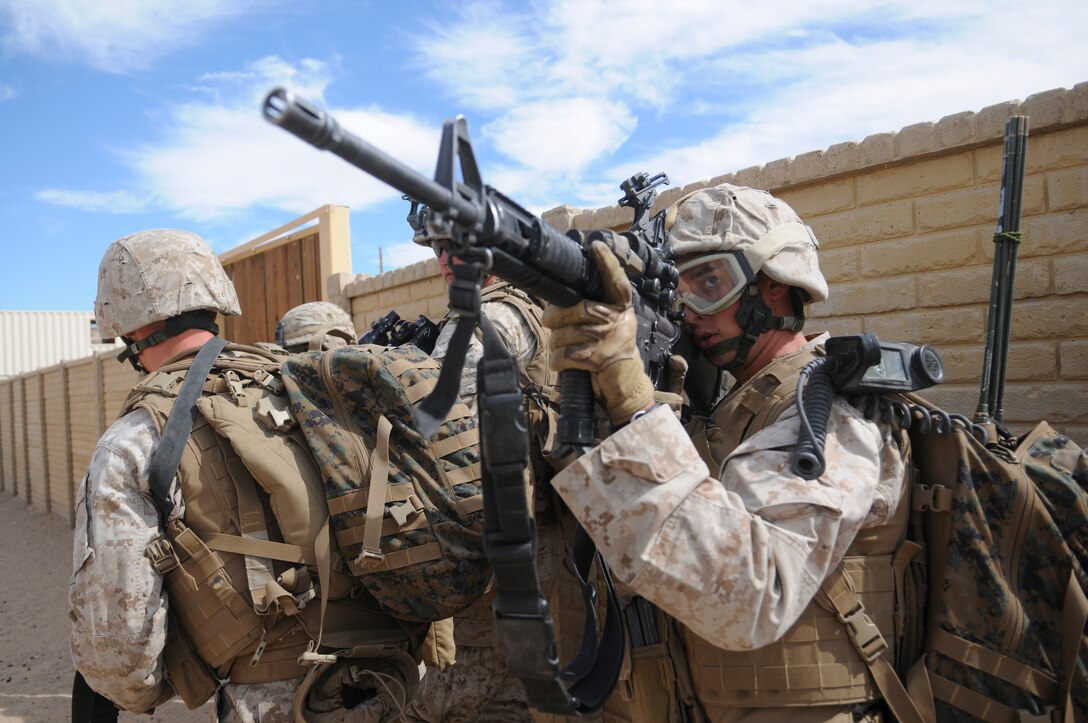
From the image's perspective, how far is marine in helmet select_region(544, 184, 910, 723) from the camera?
1.52m

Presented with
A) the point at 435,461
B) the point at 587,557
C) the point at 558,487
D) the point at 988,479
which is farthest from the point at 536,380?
the point at 988,479

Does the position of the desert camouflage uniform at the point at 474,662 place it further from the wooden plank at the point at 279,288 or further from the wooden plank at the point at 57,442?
the wooden plank at the point at 57,442

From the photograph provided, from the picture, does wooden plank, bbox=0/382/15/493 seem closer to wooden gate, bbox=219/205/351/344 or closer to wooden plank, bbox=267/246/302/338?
wooden gate, bbox=219/205/351/344

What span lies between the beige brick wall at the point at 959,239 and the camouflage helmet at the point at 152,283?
7.65ft

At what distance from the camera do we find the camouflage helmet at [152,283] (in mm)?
2678

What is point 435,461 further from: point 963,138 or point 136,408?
point 963,138

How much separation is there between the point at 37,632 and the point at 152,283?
644 cm

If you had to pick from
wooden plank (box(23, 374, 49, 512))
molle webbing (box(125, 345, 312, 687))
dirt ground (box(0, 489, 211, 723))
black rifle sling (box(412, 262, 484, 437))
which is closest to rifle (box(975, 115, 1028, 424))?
black rifle sling (box(412, 262, 484, 437))

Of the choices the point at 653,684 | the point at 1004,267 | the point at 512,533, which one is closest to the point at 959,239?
the point at 1004,267

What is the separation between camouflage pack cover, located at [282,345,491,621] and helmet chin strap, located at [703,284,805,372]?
819 millimetres

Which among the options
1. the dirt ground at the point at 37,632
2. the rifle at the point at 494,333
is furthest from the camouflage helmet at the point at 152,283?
the dirt ground at the point at 37,632

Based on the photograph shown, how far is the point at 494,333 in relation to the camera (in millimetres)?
1613

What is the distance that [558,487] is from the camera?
1.64 metres

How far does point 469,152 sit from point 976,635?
4.93ft
